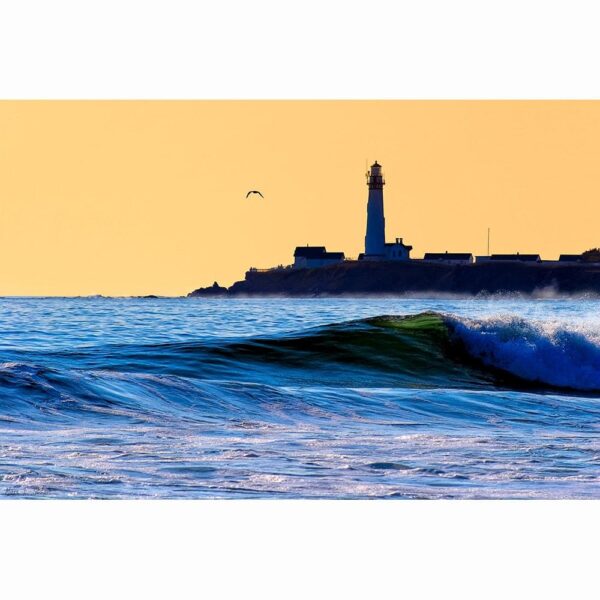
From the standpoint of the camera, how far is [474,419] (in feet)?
34.5

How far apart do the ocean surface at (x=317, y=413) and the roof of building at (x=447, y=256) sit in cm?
7652

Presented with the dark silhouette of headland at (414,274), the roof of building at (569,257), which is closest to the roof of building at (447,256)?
the dark silhouette of headland at (414,274)

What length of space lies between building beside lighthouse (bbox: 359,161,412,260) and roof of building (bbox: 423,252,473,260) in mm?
3916

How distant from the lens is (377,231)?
82.3m

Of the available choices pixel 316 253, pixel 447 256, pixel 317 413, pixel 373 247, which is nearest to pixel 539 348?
pixel 317 413

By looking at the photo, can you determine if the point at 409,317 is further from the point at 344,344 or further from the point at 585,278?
the point at 585,278

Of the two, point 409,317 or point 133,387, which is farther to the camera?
point 409,317

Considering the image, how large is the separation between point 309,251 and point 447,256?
1184 cm

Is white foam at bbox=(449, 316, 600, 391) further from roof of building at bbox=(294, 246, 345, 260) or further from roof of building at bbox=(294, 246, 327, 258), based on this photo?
roof of building at bbox=(294, 246, 327, 258)

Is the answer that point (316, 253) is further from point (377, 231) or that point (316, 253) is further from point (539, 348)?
point (539, 348)

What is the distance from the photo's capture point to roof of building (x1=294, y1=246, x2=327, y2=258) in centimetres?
9619

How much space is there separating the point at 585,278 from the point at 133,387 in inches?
3144

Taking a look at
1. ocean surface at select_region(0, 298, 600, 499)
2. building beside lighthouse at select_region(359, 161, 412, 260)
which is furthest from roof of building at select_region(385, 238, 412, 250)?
ocean surface at select_region(0, 298, 600, 499)
